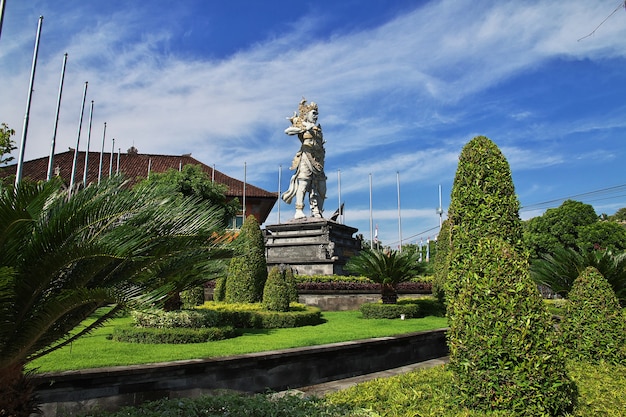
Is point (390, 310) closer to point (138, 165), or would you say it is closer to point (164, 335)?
point (164, 335)

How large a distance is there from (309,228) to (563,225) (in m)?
26.2

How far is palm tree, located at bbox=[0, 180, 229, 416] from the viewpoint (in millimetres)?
3441

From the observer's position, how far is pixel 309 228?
857 inches

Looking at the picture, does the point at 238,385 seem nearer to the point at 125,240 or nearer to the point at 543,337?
the point at 125,240

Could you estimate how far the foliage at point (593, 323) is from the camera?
7.43m

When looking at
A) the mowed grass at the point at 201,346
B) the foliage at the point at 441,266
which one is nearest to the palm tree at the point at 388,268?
the foliage at the point at 441,266

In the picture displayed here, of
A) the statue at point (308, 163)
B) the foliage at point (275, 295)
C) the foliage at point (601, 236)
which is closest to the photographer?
the foliage at point (275, 295)

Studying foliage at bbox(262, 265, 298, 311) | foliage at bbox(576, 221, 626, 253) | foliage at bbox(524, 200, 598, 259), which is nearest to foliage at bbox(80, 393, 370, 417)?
foliage at bbox(262, 265, 298, 311)

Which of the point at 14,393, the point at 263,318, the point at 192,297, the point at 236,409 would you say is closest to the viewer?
the point at 14,393

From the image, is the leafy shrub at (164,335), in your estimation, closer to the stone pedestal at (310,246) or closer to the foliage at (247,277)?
the foliage at (247,277)

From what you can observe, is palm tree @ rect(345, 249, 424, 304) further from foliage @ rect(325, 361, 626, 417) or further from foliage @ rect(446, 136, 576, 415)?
foliage @ rect(446, 136, 576, 415)

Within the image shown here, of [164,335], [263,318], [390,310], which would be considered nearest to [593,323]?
[390,310]

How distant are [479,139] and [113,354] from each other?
6386mm

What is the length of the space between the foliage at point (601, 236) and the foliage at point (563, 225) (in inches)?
15.2
